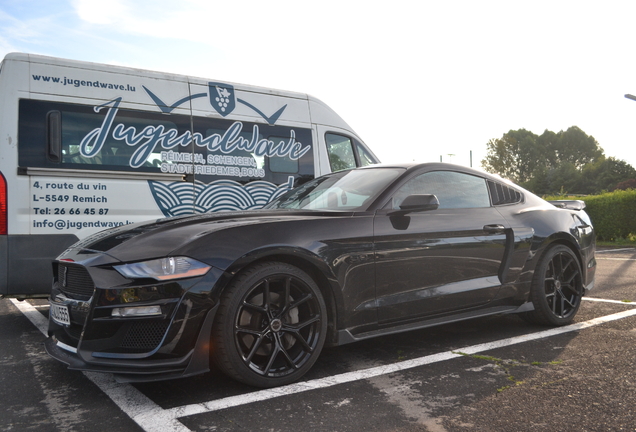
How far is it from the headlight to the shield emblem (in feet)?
13.2

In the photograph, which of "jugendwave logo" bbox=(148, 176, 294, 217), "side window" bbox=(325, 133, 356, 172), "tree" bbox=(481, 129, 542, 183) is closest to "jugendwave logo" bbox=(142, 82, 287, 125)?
"jugendwave logo" bbox=(148, 176, 294, 217)

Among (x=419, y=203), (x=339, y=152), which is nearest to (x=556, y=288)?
(x=419, y=203)

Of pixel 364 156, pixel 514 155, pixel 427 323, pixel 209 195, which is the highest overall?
pixel 514 155

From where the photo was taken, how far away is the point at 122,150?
582 cm

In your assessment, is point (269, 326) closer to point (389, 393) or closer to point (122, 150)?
point (389, 393)

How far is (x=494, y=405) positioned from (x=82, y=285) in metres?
2.29

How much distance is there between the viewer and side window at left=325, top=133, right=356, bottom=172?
24.7 ft

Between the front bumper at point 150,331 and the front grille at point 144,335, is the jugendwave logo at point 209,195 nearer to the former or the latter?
the front bumper at point 150,331

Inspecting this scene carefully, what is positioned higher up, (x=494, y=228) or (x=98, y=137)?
(x=98, y=137)

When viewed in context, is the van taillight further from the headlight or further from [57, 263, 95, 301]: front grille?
the headlight

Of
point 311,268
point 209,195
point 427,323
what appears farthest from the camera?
point 209,195

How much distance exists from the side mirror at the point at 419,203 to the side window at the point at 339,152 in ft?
13.0

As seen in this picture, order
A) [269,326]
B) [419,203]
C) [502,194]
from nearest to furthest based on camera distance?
1. [269,326]
2. [419,203]
3. [502,194]

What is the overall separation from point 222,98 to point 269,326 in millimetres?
4202
